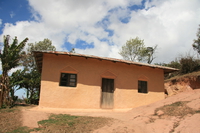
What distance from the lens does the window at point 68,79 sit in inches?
355

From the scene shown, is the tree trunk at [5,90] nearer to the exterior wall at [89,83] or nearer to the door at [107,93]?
the exterior wall at [89,83]

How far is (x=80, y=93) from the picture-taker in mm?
8961

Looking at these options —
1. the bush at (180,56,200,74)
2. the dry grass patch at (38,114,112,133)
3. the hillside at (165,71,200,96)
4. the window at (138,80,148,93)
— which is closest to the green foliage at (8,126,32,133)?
the dry grass patch at (38,114,112,133)

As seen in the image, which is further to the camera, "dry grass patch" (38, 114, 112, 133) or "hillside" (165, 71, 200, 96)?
"hillside" (165, 71, 200, 96)

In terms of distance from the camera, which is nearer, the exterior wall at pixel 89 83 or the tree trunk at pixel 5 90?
the tree trunk at pixel 5 90

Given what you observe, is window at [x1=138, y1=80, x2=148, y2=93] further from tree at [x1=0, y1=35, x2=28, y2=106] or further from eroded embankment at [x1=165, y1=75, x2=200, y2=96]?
tree at [x1=0, y1=35, x2=28, y2=106]

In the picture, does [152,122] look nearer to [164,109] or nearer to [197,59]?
[164,109]

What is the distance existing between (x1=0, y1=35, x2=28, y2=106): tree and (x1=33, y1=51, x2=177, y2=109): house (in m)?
1.07

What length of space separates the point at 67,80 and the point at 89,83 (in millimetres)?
1284

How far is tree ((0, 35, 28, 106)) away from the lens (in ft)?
27.4

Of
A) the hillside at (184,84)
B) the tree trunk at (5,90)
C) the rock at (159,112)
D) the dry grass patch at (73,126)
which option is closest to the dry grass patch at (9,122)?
the dry grass patch at (73,126)

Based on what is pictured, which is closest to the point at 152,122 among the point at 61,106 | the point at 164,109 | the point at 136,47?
the point at 164,109

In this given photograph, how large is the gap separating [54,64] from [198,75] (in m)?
11.0

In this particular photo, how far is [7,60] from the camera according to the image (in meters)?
8.62
